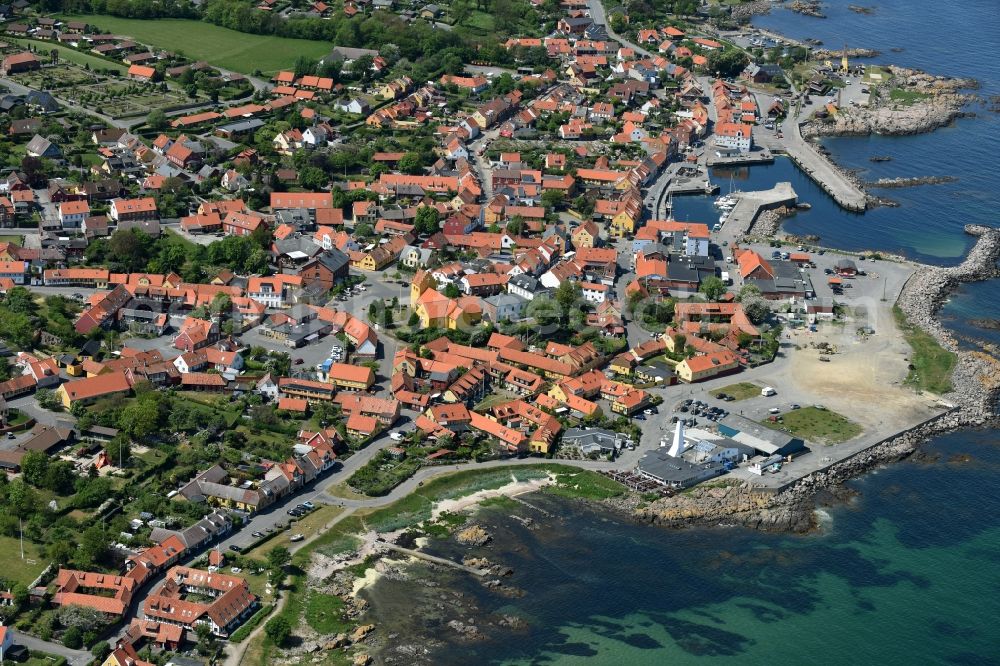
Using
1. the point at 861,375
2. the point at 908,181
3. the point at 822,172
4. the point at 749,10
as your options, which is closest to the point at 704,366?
the point at 861,375

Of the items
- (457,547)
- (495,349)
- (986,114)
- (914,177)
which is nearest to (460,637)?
(457,547)

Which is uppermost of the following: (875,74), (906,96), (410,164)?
(875,74)

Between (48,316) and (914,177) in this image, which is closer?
(48,316)

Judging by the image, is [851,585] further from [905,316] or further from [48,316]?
[48,316]

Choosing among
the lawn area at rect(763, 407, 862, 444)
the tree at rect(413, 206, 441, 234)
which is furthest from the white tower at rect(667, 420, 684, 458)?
the tree at rect(413, 206, 441, 234)

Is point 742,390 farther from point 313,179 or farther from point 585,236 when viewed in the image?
point 313,179

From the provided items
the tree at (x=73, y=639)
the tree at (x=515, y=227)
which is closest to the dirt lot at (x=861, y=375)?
the tree at (x=515, y=227)
